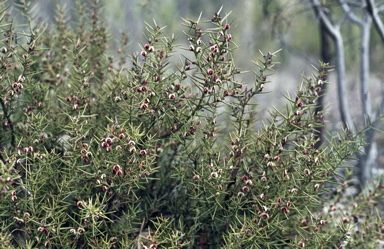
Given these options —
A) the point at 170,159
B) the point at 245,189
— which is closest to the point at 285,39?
the point at 170,159

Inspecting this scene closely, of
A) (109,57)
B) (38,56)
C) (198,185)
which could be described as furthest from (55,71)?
(198,185)

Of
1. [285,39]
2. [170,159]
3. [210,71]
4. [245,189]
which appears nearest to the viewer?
[210,71]

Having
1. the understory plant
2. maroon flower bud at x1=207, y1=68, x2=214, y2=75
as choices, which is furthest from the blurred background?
maroon flower bud at x1=207, y1=68, x2=214, y2=75

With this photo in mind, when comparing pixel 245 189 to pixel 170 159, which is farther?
pixel 170 159

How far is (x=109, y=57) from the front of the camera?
7.42ft

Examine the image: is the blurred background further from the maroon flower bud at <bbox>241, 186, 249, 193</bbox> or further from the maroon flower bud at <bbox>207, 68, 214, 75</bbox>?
the maroon flower bud at <bbox>207, 68, 214, 75</bbox>

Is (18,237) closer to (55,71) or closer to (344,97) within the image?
(55,71)

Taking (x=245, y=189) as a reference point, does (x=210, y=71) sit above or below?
above

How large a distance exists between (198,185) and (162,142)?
258mm

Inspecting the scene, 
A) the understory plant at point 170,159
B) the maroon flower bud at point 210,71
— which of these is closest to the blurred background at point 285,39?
the understory plant at point 170,159

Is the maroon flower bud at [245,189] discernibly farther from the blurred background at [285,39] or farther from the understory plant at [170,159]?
the blurred background at [285,39]

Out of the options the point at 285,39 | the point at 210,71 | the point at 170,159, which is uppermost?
the point at 285,39

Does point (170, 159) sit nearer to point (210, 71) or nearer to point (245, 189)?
point (245, 189)

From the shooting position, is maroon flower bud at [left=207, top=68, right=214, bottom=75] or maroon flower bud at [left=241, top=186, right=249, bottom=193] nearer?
maroon flower bud at [left=207, top=68, right=214, bottom=75]
